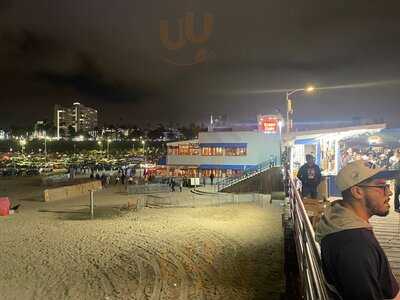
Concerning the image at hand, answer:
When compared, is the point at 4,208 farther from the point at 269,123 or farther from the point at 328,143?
the point at 269,123

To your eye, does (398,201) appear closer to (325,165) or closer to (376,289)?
(376,289)

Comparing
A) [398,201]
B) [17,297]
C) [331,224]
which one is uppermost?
[331,224]

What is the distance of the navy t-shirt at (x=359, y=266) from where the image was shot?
191 centimetres

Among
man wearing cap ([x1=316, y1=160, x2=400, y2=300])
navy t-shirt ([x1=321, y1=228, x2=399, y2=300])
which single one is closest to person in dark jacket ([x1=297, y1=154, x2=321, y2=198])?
man wearing cap ([x1=316, y1=160, x2=400, y2=300])

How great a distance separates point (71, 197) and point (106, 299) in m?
24.1

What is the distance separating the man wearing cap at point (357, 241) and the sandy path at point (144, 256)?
795 cm

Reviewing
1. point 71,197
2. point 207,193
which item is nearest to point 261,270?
point 207,193

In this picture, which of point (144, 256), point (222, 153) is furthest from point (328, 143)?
point (222, 153)

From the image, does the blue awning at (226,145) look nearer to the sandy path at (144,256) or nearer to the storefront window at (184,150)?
the storefront window at (184,150)

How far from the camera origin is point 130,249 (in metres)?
14.7

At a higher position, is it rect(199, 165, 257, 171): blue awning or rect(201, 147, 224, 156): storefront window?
rect(201, 147, 224, 156): storefront window

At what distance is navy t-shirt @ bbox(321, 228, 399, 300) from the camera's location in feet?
6.25

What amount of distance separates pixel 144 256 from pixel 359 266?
12.4 m

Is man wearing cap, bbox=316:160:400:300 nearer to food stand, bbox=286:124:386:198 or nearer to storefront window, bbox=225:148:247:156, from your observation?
food stand, bbox=286:124:386:198
